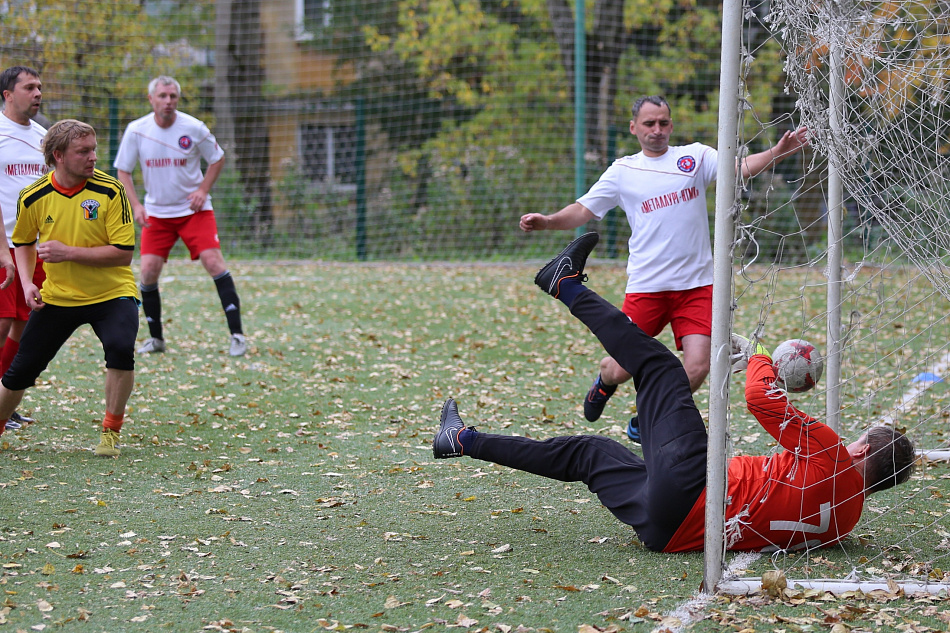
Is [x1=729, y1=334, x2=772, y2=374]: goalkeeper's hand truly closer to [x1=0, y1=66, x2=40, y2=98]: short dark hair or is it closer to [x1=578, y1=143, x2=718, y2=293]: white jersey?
[x1=578, y1=143, x2=718, y2=293]: white jersey

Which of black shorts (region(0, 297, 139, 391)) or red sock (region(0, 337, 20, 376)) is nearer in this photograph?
black shorts (region(0, 297, 139, 391))

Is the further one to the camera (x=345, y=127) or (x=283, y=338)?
(x=345, y=127)

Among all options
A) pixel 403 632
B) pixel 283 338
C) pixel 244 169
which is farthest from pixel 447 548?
pixel 244 169

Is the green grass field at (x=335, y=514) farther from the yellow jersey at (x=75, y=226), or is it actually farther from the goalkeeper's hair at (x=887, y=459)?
the yellow jersey at (x=75, y=226)

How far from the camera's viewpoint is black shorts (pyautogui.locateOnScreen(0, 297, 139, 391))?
5.02 meters

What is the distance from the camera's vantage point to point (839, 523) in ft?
12.5

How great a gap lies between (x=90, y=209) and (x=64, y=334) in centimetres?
69

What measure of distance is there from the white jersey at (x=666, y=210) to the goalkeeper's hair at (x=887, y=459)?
1579 mm

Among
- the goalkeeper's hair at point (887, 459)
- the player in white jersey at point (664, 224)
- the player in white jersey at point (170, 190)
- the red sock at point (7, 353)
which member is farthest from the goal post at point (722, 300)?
the player in white jersey at point (170, 190)

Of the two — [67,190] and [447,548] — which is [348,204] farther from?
[447,548]

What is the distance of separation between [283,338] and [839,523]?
6.35 metres

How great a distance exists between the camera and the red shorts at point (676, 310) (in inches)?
203

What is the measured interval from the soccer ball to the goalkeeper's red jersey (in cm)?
37

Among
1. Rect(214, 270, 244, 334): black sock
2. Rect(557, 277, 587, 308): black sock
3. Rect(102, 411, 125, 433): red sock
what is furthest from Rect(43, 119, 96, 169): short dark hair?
Rect(214, 270, 244, 334): black sock
